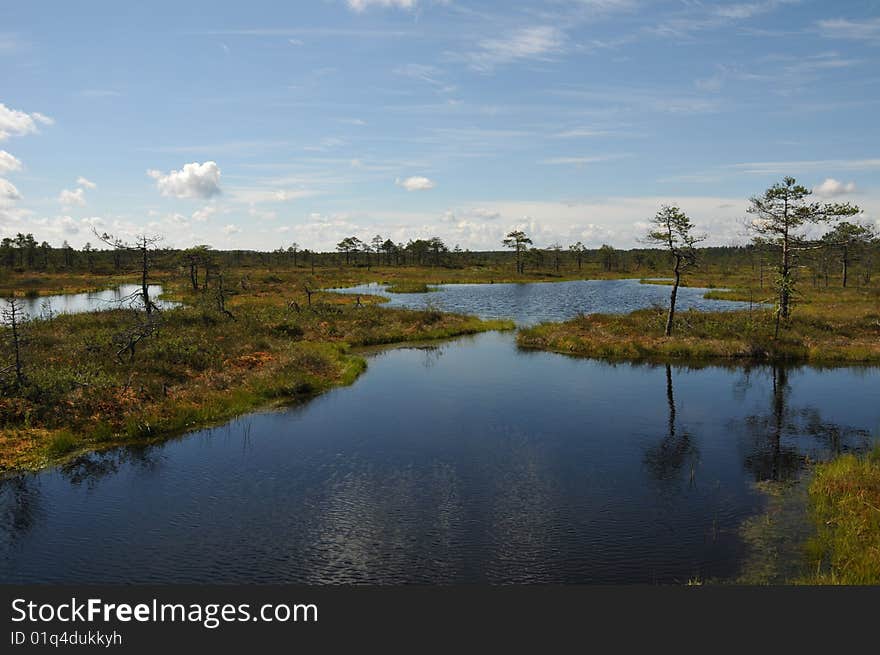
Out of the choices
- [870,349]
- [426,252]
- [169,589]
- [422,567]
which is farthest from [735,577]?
[426,252]

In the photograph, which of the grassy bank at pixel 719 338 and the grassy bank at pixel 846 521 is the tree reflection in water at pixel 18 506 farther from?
the grassy bank at pixel 719 338

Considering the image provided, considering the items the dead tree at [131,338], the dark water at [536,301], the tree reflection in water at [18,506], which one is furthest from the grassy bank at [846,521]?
the dark water at [536,301]

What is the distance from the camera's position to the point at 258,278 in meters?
109

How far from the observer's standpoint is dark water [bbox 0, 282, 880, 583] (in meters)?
14.6

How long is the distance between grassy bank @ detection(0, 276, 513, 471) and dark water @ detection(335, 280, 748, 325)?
22.1 metres

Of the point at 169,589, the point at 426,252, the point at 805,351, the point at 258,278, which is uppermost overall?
the point at 426,252

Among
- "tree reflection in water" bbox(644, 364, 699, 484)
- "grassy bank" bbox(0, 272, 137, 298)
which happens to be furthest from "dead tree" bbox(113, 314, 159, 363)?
"grassy bank" bbox(0, 272, 137, 298)

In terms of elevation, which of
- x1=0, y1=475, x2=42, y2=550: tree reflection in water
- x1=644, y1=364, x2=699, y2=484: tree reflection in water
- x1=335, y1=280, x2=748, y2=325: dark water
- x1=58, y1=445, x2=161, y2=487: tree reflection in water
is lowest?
x1=0, y1=475, x2=42, y2=550: tree reflection in water

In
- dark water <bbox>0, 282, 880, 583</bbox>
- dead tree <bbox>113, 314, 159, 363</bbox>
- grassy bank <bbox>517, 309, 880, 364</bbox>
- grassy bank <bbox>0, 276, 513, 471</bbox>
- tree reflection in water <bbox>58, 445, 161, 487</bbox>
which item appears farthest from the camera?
grassy bank <bbox>517, 309, 880, 364</bbox>

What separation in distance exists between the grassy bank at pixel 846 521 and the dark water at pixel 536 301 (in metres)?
43.5

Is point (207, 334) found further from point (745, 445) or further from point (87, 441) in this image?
point (745, 445)

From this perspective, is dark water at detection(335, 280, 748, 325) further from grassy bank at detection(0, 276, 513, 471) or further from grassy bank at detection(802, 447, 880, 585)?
grassy bank at detection(802, 447, 880, 585)

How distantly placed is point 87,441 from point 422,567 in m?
17.8

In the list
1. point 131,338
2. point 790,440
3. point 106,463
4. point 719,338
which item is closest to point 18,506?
point 106,463
